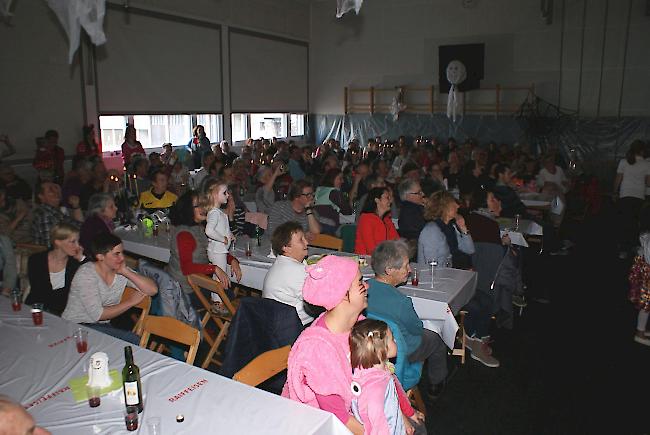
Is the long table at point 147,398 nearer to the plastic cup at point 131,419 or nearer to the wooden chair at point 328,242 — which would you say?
the plastic cup at point 131,419

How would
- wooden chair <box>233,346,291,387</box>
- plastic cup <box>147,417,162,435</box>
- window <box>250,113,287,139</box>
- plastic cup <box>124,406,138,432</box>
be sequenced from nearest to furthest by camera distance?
plastic cup <box>147,417,162,435</box>
plastic cup <box>124,406,138,432</box>
wooden chair <box>233,346,291,387</box>
window <box>250,113,287,139</box>

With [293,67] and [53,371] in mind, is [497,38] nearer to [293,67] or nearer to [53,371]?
[293,67]

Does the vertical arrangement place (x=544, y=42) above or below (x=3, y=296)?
above

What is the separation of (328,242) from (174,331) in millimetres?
2572

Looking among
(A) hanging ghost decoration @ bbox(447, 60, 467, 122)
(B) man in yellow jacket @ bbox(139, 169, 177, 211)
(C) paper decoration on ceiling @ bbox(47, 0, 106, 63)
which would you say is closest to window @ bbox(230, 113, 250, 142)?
(A) hanging ghost decoration @ bbox(447, 60, 467, 122)

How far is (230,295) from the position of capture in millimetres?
5270

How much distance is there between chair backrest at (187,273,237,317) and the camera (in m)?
4.24

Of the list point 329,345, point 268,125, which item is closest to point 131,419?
point 329,345

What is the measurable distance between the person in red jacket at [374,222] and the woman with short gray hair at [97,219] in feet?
8.32

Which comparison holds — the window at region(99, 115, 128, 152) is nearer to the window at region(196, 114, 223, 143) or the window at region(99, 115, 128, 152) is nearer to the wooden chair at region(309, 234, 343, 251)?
the window at region(196, 114, 223, 143)

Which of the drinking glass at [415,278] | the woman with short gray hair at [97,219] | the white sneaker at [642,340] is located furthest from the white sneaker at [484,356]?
the woman with short gray hair at [97,219]

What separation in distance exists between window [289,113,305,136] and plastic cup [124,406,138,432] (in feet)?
52.9

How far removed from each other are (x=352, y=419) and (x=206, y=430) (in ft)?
2.16

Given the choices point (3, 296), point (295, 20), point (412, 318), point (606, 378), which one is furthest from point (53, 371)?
point (295, 20)
